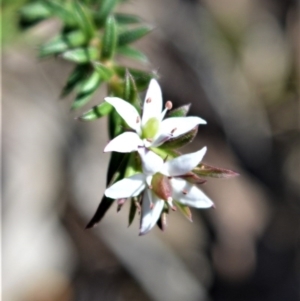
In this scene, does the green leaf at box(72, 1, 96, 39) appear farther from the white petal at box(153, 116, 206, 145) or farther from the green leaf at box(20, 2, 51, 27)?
the white petal at box(153, 116, 206, 145)

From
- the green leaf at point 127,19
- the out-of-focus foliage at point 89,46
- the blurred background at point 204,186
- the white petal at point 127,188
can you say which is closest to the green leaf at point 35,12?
the out-of-focus foliage at point 89,46

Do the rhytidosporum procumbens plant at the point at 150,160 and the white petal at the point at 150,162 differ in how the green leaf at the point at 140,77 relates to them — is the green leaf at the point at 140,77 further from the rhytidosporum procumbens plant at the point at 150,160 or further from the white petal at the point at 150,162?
the white petal at the point at 150,162

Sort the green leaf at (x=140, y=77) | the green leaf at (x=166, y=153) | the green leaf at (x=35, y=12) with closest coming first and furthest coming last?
the green leaf at (x=166, y=153) → the green leaf at (x=140, y=77) → the green leaf at (x=35, y=12)

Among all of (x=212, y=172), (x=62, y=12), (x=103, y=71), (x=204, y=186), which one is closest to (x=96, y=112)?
(x=103, y=71)

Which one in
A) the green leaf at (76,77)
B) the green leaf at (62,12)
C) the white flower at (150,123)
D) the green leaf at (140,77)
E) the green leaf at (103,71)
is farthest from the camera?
the green leaf at (62,12)

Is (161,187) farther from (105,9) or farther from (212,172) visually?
(105,9)

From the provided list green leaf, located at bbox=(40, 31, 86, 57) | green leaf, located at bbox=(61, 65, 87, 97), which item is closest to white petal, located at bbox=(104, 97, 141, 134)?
green leaf, located at bbox=(61, 65, 87, 97)
